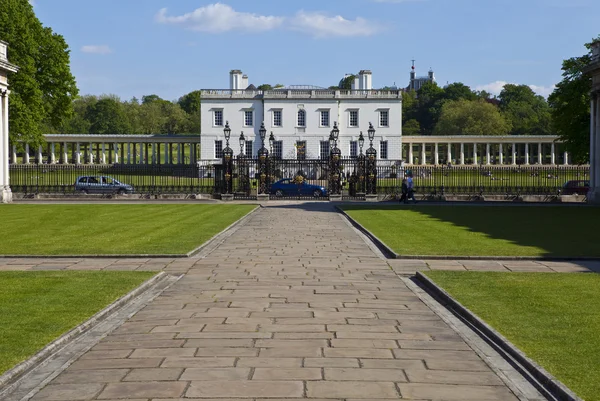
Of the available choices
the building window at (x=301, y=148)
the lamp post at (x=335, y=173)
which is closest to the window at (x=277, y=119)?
the building window at (x=301, y=148)

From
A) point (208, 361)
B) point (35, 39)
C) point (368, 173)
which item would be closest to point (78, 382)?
point (208, 361)

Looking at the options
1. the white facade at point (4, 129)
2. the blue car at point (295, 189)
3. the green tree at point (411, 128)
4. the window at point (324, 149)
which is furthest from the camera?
the green tree at point (411, 128)

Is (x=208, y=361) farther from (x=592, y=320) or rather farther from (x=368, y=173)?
(x=368, y=173)

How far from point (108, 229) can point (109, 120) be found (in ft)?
338

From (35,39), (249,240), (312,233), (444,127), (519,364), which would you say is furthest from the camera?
(444,127)

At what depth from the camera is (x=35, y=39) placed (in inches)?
2247

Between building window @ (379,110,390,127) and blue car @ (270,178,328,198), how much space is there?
1718 inches

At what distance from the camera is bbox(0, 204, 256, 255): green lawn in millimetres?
→ 19516

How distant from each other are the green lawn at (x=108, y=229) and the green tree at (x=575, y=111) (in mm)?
27341

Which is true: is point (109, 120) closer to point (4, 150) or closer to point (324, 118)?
point (324, 118)

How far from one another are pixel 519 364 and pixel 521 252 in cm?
1108

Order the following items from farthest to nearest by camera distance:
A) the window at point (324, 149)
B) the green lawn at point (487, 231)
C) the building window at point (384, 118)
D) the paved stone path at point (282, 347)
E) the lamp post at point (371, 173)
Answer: the building window at point (384, 118) < the window at point (324, 149) < the lamp post at point (371, 173) < the green lawn at point (487, 231) < the paved stone path at point (282, 347)

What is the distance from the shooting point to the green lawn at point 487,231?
19.4m

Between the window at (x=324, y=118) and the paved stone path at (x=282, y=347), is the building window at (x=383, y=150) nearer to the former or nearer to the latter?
the window at (x=324, y=118)
